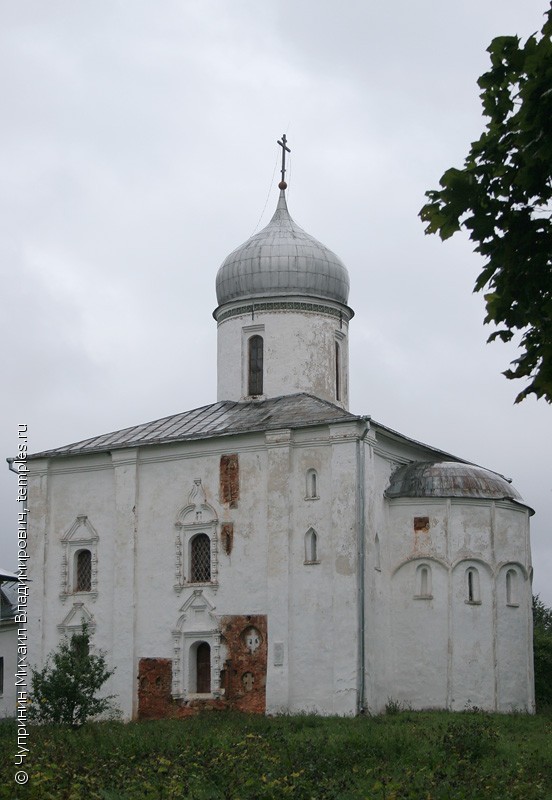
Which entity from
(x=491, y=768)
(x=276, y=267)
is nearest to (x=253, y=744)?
(x=491, y=768)

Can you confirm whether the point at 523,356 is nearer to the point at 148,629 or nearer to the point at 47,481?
the point at 148,629

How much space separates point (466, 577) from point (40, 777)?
12396 mm

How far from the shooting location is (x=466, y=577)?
22312mm

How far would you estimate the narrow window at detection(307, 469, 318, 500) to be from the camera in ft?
72.9

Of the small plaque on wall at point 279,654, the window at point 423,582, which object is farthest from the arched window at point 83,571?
the window at point 423,582

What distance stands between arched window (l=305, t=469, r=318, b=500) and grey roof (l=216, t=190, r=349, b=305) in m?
5.34

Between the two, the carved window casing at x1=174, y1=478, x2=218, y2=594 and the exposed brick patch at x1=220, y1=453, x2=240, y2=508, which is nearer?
the exposed brick patch at x1=220, y1=453, x2=240, y2=508

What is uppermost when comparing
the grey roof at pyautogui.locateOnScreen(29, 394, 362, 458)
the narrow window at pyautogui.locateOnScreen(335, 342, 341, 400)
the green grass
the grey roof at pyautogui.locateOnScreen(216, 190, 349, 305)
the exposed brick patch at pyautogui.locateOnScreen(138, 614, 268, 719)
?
the grey roof at pyautogui.locateOnScreen(216, 190, 349, 305)

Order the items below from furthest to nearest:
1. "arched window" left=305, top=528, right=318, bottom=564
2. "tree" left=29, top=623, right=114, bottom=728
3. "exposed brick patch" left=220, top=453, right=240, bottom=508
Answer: "exposed brick patch" left=220, top=453, right=240, bottom=508, "arched window" left=305, top=528, right=318, bottom=564, "tree" left=29, top=623, right=114, bottom=728

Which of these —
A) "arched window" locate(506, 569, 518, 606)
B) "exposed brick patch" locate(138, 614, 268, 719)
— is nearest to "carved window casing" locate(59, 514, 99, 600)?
"exposed brick patch" locate(138, 614, 268, 719)

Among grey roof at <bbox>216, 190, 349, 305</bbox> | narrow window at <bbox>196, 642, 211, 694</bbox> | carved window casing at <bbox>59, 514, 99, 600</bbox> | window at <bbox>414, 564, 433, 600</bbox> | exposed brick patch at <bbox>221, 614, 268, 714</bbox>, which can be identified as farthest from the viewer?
grey roof at <bbox>216, 190, 349, 305</bbox>

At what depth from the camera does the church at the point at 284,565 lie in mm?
21578

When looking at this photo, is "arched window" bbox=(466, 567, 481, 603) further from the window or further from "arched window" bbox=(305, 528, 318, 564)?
"arched window" bbox=(305, 528, 318, 564)

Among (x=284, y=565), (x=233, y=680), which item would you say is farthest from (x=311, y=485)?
(x=233, y=680)
